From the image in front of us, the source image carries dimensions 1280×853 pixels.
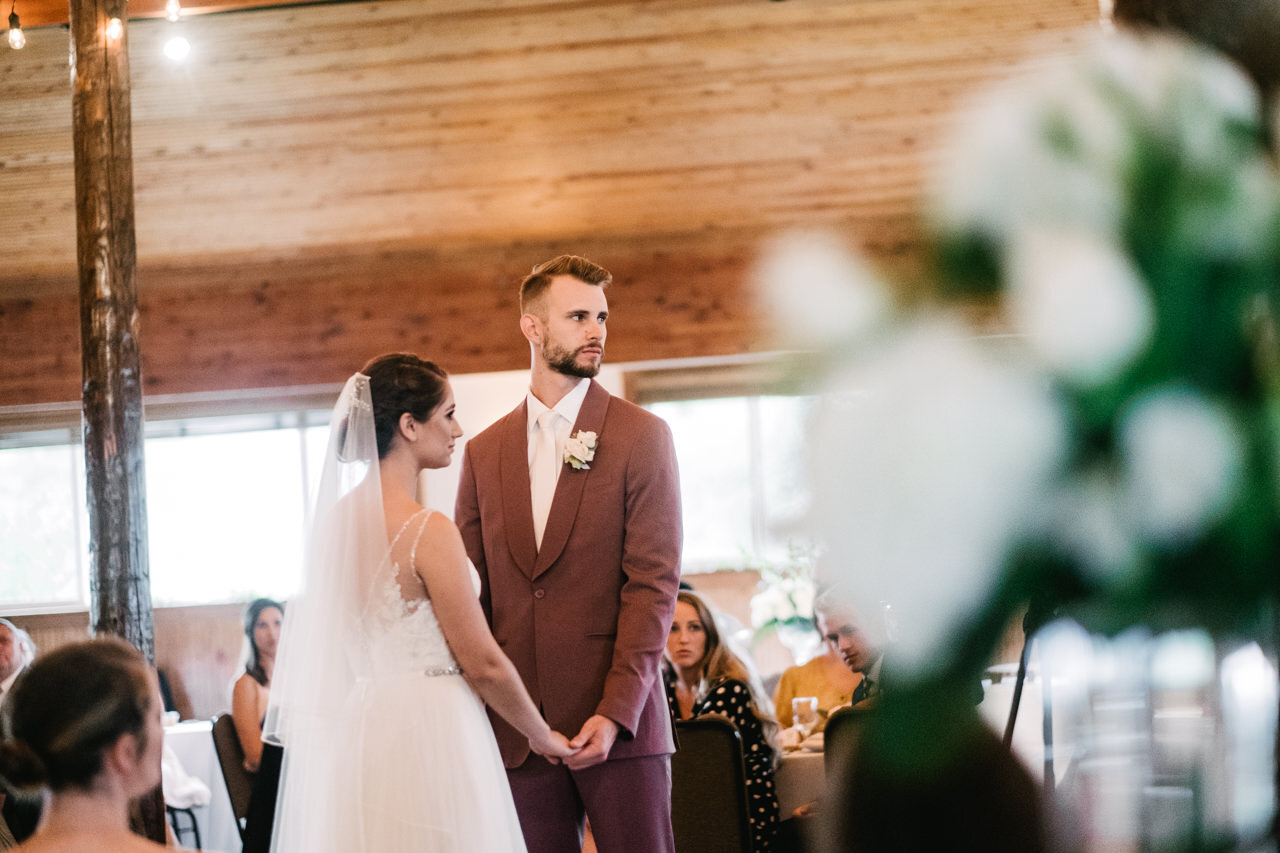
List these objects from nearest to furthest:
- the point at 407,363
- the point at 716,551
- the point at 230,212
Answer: the point at 407,363 < the point at 230,212 < the point at 716,551

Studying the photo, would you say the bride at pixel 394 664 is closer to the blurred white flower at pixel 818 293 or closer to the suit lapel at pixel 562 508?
the suit lapel at pixel 562 508

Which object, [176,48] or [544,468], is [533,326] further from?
[176,48]

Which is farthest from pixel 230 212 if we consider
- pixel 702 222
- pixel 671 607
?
pixel 671 607

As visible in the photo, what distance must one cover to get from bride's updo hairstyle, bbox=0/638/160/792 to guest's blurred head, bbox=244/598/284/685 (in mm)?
4068

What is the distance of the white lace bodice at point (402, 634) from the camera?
8.28 ft

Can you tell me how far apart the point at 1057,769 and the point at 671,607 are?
1784mm

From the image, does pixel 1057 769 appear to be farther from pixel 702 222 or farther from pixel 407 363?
pixel 702 222

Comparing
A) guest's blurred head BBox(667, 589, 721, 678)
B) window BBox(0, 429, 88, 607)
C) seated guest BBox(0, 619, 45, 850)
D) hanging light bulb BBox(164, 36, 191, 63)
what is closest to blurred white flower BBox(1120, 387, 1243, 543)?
seated guest BBox(0, 619, 45, 850)

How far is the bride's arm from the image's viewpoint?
2354 millimetres

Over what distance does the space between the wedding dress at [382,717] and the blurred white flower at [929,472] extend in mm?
2136

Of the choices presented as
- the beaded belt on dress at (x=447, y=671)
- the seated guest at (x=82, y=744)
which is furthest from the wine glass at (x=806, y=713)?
the seated guest at (x=82, y=744)

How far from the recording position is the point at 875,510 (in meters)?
0.41

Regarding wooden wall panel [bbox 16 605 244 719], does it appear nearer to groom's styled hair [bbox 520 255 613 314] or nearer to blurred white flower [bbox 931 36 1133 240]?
groom's styled hair [bbox 520 255 613 314]

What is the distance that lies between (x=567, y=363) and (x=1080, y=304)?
83.8 inches
